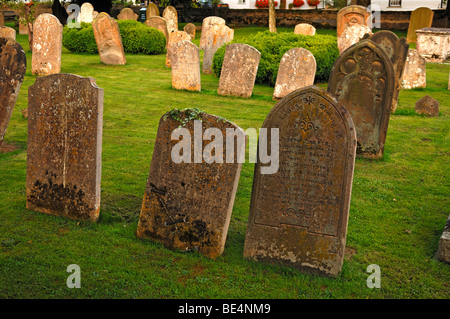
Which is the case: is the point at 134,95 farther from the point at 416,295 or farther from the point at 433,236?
the point at 416,295

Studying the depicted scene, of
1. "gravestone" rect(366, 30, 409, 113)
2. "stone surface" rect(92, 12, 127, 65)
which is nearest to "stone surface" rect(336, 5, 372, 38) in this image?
"stone surface" rect(92, 12, 127, 65)

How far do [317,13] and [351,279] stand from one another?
102 feet

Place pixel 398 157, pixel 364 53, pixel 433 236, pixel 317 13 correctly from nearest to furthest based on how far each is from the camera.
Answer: pixel 433 236
pixel 364 53
pixel 398 157
pixel 317 13

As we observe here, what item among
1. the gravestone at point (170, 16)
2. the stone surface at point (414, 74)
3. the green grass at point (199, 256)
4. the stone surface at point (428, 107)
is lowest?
the green grass at point (199, 256)

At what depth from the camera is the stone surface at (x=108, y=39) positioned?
1581 centimetres

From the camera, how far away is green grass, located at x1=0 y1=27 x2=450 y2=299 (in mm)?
4227

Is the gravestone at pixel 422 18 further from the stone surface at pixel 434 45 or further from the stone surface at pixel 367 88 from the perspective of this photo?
the stone surface at pixel 367 88

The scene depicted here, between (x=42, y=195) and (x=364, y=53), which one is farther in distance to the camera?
(x=364, y=53)

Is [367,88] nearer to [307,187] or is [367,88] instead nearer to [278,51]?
[307,187]

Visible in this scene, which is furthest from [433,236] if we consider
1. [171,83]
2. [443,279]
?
[171,83]

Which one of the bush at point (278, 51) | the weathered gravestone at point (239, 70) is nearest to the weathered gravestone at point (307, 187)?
the weathered gravestone at point (239, 70)

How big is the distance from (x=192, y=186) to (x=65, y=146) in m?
1.60

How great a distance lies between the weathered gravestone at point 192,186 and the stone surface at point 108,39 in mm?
12175

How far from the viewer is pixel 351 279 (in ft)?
14.6
